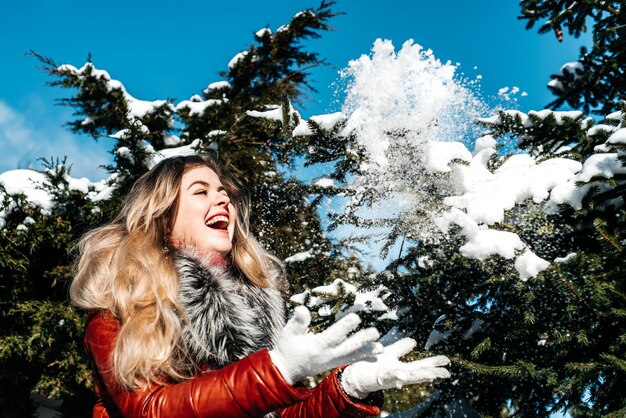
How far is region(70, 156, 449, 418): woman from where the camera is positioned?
1429 millimetres

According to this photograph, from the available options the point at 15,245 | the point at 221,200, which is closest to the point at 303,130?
the point at 221,200

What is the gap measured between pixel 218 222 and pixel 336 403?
→ 4.00 ft

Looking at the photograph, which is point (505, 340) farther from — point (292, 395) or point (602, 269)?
point (292, 395)

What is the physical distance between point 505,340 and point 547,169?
84 centimetres

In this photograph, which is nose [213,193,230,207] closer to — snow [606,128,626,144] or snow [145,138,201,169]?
snow [606,128,626,144]

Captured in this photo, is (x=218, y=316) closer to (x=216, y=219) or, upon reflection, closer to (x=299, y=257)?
(x=216, y=219)

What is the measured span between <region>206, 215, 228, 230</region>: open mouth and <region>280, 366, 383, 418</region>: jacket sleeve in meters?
1.06

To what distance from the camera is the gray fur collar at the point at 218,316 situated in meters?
1.91

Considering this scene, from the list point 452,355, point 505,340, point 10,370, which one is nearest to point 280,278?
point 452,355

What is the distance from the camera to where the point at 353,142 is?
259 cm

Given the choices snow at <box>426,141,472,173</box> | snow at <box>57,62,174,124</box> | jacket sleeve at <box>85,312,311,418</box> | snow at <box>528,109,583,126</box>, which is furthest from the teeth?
snow at <box>57,62,174,124</box>

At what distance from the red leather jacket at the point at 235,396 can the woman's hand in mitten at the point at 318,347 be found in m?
0.06

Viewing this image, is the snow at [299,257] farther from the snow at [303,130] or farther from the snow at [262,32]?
the snow at [262,32]

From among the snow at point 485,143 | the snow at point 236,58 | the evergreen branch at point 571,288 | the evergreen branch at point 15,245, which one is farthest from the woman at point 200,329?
the snow at point 236,58
